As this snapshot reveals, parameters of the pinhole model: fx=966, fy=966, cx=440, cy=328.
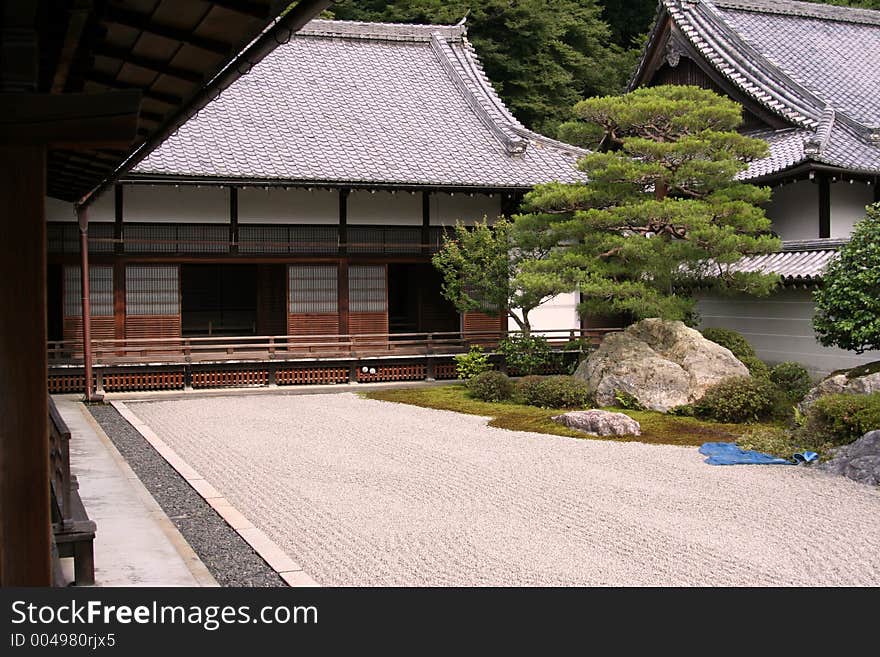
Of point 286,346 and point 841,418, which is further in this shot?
point 286,346

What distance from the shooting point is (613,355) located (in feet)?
55.2

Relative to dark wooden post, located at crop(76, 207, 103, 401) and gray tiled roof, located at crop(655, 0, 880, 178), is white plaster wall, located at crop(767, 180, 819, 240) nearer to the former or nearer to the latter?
gray tiled roof, located at crop(655, 0, 880, 178)

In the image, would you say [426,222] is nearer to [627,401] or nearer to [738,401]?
[627,401]

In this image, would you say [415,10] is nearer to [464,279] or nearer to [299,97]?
[299,97]

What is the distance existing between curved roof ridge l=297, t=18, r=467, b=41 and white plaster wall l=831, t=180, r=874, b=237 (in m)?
11.4

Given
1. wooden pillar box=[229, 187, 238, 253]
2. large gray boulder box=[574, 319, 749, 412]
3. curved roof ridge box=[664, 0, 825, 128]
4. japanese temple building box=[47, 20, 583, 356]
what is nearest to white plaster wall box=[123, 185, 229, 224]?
japanese temple building box=[47, 20, 583, 356]

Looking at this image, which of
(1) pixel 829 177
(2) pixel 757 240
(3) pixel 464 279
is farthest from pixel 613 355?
(1) pixel 829 177

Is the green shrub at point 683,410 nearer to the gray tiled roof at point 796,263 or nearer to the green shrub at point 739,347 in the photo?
the green shrub at point 739,347

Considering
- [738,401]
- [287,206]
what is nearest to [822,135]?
[738,401]

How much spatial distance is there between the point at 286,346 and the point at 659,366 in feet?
26.7

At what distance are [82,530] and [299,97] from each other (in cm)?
1858

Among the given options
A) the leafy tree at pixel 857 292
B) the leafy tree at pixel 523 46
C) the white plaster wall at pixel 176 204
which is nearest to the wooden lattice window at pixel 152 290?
the white plaster wall at pixel 176 204

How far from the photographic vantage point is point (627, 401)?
16156 millimetres

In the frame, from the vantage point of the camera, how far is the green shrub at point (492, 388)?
712 inches
